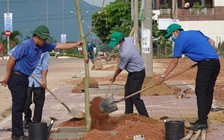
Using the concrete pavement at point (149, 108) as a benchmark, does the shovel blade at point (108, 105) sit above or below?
above

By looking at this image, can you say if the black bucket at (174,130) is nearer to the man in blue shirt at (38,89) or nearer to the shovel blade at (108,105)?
the shovel blade at (108,105)

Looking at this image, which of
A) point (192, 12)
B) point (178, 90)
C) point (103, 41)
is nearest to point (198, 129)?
point (178, 90)

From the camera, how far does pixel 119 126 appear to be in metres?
10.1

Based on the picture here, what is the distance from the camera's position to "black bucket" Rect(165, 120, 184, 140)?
893cm

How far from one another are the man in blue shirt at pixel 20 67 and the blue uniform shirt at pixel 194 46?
1746 mm

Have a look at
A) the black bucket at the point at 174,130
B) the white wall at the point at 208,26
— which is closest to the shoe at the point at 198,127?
the black bucket at the point at 174,130

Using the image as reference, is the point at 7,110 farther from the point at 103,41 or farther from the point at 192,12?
the point at 103,41

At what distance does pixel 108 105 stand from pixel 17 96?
6.03 feet

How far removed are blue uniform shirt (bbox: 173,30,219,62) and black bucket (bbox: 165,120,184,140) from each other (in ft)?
5.25

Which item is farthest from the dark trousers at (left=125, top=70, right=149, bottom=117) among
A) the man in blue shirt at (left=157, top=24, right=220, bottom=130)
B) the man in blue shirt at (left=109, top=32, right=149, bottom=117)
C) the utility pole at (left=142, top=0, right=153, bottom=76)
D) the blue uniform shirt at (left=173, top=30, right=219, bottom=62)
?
the utility pole at (left=142, top=0, right=153, bottom=76)

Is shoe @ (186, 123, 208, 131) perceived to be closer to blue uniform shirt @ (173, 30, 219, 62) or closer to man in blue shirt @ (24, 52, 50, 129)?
blue uniform shirt @ (173, 30, 219, 62)

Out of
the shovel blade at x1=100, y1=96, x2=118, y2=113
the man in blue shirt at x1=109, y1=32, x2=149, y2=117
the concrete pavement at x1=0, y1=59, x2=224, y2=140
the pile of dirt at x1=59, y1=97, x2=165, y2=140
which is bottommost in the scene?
the concrete pavement at x1=0, y1=59, x2=224, y2=140

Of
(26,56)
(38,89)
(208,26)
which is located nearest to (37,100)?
(38,89)

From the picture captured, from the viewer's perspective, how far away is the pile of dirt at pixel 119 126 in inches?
365
